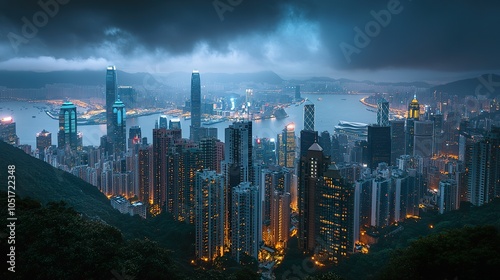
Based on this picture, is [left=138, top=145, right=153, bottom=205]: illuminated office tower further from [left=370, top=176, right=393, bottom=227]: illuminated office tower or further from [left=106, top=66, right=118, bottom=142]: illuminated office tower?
[left=370, top=176, right=393, bottom=227]: illuminated office tower

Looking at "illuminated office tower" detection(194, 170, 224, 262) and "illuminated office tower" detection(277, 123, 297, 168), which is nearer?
"illuminated office tower" detection(194, 170, 224, 262)

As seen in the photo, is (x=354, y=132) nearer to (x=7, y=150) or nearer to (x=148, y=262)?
(x=7, y=150)

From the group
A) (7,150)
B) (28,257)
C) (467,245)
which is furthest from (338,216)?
(7,150)

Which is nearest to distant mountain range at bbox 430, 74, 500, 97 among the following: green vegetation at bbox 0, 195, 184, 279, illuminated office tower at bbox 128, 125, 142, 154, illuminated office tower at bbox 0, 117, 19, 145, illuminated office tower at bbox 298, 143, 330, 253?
illuminated office tower at bbox 298, 143, 330, 253

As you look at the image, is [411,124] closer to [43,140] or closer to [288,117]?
[288,117]

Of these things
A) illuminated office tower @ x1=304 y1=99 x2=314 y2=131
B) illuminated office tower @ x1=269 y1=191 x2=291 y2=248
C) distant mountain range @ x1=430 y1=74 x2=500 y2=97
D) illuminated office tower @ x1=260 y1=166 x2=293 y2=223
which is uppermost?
distant mountain range @ x1=430 y1=74 x2=500 y2=97

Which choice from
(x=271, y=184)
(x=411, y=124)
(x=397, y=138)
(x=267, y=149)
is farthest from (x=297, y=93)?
(x=271, y=184)

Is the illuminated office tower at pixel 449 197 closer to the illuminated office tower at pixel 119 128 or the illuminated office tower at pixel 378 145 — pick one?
the illuminated office tower at pixel 378 145
